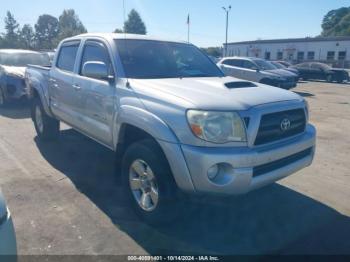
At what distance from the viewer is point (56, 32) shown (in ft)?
315

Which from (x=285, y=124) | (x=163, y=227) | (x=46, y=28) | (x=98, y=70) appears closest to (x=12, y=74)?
(x=98, y=70)

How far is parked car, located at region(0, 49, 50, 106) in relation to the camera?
32.1 ft

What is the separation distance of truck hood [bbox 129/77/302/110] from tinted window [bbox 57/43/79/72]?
188 cm

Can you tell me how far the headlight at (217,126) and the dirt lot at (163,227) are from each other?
64cm

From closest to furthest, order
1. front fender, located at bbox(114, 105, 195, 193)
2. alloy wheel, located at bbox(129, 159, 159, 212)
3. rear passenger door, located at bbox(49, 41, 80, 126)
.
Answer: front fender, located at bbox(114, 105, 195, 193) < alloy wheel, located at bbox(129, 159, 159, 212) < rear passenger door, located at bbox(49, 41, 80, 126)

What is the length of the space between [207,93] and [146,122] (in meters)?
0.67

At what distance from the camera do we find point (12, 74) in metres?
9.87

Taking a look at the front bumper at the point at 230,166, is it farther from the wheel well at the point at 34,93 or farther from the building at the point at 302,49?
the building at the point at 302,49

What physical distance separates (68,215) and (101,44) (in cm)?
219

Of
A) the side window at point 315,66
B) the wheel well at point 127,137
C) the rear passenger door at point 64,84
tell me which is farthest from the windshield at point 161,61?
the side window at point 315,66

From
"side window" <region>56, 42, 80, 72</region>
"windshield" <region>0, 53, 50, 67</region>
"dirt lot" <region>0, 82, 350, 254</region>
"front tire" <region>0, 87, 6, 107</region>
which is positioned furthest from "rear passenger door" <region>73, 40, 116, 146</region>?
"windshield" <region>0, 53, 50, 67</region>

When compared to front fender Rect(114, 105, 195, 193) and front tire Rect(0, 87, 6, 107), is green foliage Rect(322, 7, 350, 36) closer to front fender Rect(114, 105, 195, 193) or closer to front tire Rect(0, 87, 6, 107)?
front tire Rect(0, 87, 6, 107)

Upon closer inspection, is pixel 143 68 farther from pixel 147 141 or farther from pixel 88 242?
pixel 88 242

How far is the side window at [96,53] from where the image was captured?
14.1 ft
